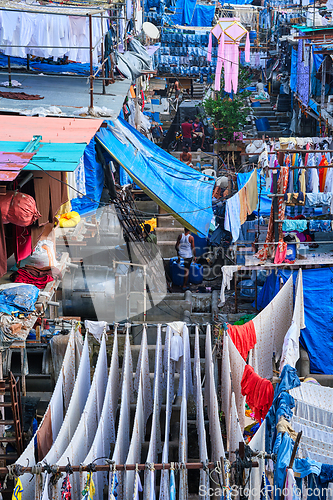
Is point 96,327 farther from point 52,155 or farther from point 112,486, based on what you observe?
point 52,155

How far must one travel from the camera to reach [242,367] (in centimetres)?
912

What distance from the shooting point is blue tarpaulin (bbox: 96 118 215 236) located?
35.3 feet

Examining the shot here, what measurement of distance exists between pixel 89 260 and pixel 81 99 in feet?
17.2

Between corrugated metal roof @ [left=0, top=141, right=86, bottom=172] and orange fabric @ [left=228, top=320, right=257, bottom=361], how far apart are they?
14.0ft

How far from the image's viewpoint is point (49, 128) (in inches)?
343

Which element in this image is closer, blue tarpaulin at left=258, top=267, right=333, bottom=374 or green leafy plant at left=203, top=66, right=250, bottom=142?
blue tarpaulin at left=258, top=267, right=333, bottom=374

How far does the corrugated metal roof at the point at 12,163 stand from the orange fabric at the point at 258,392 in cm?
446

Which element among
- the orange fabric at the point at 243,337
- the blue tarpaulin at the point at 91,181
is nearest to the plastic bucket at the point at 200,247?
the blue tarpaulin at the point at 91,181

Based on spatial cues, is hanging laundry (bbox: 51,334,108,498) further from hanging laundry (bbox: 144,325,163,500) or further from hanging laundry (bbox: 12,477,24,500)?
hanging laundry (bbox: 144,325,163,500)

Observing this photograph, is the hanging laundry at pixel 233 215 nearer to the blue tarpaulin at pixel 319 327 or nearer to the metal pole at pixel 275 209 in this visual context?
the metal pole at pixel 275 209

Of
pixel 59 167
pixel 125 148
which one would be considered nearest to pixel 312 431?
pixel 59 167

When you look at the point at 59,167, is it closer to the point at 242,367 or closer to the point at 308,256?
the point at 242,367

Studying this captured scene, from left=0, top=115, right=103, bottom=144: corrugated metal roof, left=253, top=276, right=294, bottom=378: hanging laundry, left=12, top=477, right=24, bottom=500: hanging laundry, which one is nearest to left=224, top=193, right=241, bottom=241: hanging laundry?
left=253, top=276, right=294, bottom=378: hanging laundry

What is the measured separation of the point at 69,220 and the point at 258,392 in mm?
6577
